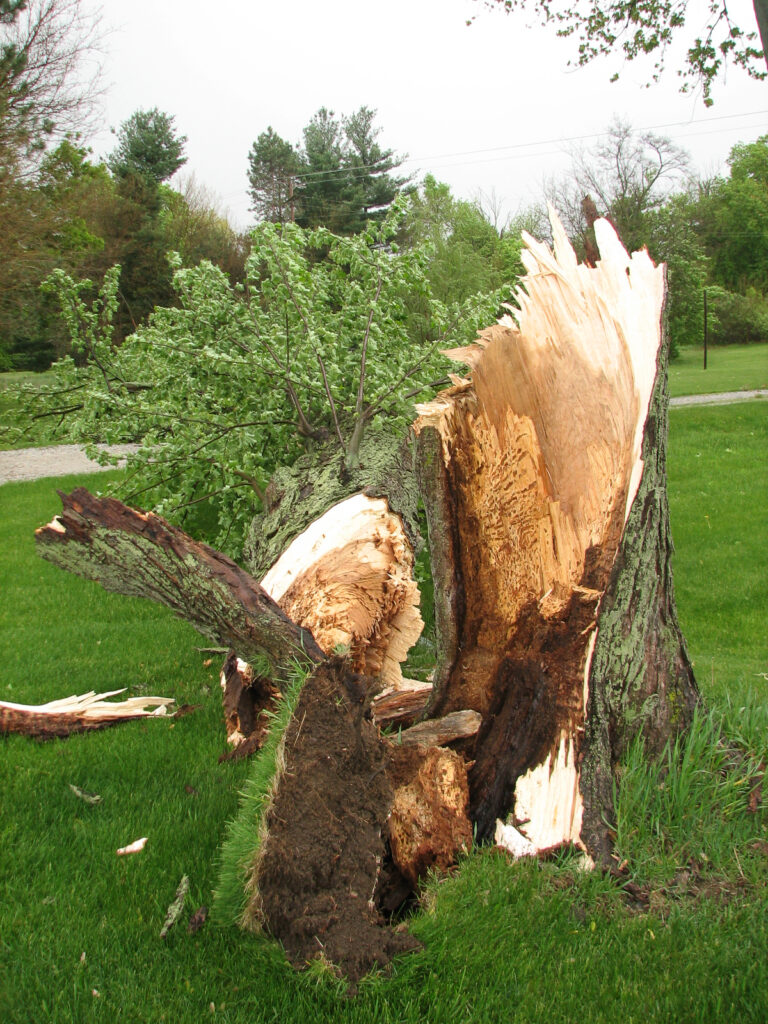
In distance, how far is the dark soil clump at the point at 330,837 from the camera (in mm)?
2105

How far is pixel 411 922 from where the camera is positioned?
7.29ft

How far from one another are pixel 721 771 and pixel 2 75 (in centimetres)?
1891

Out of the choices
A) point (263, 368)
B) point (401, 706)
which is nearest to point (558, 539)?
point (401, 706)

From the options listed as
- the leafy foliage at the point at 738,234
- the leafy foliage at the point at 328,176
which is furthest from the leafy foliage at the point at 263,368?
the leafy foliage at the point at 738,234

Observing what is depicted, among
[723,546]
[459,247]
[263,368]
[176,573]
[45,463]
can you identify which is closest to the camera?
[176,573]

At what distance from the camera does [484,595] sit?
2.90m

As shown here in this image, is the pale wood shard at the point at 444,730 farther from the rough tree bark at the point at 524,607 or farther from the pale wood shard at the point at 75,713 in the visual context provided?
the pale wood shard at the point at 75,713

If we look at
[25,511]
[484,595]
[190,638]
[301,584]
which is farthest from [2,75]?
[484,595]

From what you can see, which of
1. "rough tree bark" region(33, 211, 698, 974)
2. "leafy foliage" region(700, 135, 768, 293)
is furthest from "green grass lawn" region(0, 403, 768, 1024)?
"leafy foliage" region(700, 135, 768, 293)

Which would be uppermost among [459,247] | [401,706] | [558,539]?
[459,247]

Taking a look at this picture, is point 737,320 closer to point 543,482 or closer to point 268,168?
point 268,168

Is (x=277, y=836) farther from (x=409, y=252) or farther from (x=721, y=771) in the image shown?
(x=409, y=252)

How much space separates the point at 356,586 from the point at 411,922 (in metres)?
1.97

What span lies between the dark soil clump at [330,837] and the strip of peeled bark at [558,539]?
0.43 metres
